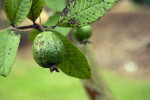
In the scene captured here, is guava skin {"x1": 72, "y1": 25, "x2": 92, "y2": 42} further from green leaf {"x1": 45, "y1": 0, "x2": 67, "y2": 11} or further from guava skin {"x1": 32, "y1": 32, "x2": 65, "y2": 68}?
guava skin {"x1": 32, "y1": 32, "x2": 65, "y2": 68}

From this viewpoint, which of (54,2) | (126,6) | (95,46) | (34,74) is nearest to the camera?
(54,2)

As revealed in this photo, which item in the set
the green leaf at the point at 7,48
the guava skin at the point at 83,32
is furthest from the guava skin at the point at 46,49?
the guava skin at the point at 83,32

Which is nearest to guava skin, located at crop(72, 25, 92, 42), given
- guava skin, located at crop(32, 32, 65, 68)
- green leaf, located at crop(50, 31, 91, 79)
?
green leaf, located at crop(50, 31, 91, 79)

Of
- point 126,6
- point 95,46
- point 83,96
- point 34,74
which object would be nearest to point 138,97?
point 83,96

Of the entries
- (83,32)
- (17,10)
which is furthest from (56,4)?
(17,10)

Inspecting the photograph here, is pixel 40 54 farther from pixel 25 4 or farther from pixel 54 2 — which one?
pixel 54 2

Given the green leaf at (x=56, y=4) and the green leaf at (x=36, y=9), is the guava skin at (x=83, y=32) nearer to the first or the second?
the green leaf at (x=56, y=4)

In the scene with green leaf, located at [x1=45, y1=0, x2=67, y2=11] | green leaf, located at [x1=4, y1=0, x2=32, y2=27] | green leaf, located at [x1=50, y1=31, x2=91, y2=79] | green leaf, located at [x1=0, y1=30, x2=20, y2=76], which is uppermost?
green leaf, located at [x1=4, y1=0, x2=32, y2=27]

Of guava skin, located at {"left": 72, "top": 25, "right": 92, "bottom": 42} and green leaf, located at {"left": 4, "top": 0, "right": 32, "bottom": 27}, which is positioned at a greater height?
green leaf, located at {"left": 4, "top": 0, "right": 32, "bottom": 27}
